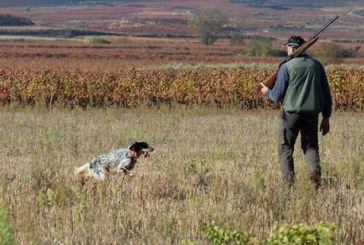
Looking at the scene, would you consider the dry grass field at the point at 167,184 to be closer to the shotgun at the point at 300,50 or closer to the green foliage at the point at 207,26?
the shotgun at the point at 300,50

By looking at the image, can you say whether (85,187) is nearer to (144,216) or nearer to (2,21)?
(144,216)

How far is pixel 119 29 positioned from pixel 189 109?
391 ft

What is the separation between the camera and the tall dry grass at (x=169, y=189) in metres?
7.88

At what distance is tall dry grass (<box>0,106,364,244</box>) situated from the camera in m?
7.88

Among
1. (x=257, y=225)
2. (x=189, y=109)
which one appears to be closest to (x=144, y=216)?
(x=257, y=225)

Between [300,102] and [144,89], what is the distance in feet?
50.7

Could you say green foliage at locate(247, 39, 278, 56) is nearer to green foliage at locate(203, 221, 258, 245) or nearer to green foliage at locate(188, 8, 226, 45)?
green foliage at locate(188, 8, 226, 45)

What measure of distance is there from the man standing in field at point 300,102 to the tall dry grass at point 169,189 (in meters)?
0.30

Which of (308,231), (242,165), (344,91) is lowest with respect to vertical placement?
(344,91)

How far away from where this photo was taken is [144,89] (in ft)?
82.7

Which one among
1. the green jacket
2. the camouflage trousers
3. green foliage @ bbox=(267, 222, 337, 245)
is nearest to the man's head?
the green jacket

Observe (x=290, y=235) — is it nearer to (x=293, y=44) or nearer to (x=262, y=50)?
(x=293, y=44)

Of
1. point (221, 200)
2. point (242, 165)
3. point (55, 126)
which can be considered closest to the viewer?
point (221, 200)

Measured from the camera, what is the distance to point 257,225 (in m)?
8.06
